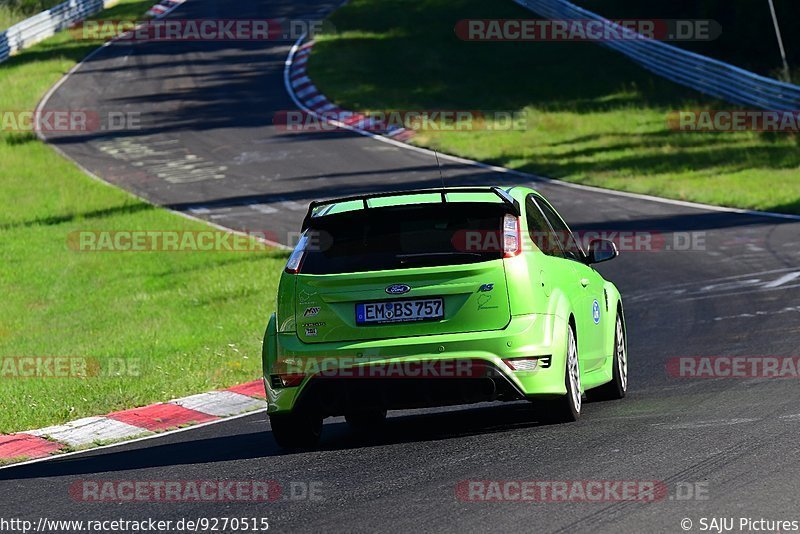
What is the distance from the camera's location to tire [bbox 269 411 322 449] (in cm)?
882

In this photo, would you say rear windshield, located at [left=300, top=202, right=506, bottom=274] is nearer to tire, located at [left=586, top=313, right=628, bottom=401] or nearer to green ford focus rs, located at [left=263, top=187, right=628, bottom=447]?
green ford focus rs, located at [left=263, top=187, right=628, bottom=447]

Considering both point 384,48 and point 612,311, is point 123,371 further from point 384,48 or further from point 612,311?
point 384,48

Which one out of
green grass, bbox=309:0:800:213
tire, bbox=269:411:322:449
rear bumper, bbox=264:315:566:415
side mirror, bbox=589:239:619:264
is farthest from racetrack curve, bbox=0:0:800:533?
green grass, bbox=309:0:800:213

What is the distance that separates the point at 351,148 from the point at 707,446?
25287 millimetres

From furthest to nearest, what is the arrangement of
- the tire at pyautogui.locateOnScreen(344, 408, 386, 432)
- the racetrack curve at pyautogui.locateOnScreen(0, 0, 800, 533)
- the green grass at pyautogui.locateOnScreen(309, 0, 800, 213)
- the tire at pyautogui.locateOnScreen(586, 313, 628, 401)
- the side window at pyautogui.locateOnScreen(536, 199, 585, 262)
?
the green grass at pyautogui.locateOnScreen(309, 0, 800, 213), the tire at pyautogui.locateOnScreen(586, 313, 628, 401), the tire at pyautogui.locateOnScreen(344, 408, 386, 432), the side window at pyautogui.locateOnScreen(536, 199, 585, 262), the racetrack curve at pyautogui.locateOnScreen(0, 0, 800, 533)

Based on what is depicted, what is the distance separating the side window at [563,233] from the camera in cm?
985

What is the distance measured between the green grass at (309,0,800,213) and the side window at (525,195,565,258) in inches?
606

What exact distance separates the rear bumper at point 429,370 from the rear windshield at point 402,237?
467mm

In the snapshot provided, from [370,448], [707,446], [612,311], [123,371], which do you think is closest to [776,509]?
[707,446]

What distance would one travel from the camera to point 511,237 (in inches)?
338

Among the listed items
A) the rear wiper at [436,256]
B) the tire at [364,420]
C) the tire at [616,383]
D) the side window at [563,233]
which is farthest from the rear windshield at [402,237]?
the tire at [616,383]

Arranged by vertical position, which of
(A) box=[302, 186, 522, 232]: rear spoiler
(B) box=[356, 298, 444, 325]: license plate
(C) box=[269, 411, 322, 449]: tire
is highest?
(A) box=[302, 186, 522, 232]: rear spoiler

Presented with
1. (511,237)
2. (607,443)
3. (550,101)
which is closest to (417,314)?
(511,237)

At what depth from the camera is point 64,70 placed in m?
42.8
